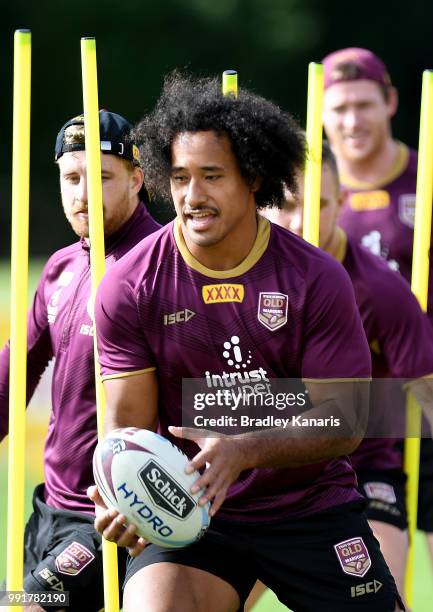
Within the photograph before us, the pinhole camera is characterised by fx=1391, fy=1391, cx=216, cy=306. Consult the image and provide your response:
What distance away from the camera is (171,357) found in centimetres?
438

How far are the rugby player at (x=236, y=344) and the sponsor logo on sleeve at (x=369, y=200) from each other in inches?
121

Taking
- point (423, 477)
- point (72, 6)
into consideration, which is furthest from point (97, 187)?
point (72, 6)

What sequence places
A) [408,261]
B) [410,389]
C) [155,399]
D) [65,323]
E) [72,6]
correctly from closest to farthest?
[155,399] < [65,323] < [410,389] < [408,261] < [72,6]

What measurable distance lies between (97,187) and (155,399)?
2.39 ft

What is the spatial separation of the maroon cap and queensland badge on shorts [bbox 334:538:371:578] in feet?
13.5

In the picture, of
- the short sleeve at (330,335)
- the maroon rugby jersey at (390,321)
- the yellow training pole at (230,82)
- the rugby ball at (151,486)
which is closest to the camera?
the rugby ball at (151,486)

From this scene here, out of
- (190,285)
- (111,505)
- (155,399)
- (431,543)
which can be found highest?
(190,285)

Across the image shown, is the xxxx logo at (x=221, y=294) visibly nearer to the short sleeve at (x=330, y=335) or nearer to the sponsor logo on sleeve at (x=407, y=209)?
the short sleeve at (x=330, y=335)

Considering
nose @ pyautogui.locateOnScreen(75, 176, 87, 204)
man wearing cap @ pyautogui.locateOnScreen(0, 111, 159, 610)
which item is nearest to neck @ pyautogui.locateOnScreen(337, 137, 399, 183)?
man wearing cap @ pyautogui.locateOnScreen(0, 111, 159, 610)

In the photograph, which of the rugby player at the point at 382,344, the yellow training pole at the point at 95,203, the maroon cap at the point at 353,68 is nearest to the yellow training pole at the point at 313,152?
the rugby player at the point at 382,344

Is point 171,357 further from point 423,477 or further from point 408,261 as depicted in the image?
point 408,261

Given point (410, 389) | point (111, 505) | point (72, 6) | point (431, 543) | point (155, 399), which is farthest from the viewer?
point (72, 6)

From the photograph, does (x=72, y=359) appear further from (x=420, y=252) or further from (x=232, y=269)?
(x=420, y=252)

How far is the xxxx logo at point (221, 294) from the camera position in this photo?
4.36m
